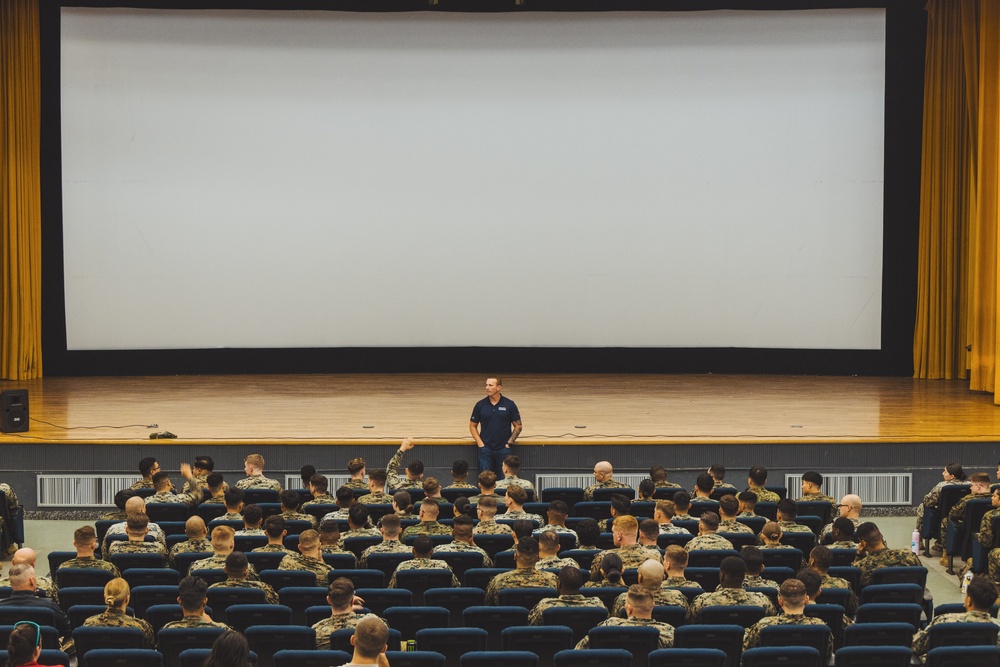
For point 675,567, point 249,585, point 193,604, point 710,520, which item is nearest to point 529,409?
point 710,520

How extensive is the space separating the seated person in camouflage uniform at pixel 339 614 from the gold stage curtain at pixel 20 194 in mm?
13274

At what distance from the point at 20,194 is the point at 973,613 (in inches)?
617

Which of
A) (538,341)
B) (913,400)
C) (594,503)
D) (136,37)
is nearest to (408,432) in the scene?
(594,503)

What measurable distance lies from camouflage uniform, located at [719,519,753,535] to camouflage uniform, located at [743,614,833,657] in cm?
244

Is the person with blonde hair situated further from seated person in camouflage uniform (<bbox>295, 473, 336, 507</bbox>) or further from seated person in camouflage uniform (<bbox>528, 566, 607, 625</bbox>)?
seated person in camouflage uniform (<bbox>295, 473, 336, 507</bbox>)

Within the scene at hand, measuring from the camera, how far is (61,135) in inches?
728

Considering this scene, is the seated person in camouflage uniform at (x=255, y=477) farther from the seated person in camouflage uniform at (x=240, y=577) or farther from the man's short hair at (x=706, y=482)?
the man's short hair at (x=706, y=482)

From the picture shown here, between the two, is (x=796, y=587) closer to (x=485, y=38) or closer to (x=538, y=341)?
(x=538, y=341)

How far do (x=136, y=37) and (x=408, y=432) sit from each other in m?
8.36

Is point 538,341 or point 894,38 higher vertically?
point 894,38

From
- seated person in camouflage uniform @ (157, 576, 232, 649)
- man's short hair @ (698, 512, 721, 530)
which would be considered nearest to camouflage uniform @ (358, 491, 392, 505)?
man's short hair @ (698, 512, 721, 530)

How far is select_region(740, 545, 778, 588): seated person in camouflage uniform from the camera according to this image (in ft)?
25.5

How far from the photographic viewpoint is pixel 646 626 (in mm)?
6648

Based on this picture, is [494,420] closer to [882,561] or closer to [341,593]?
[882,561]
